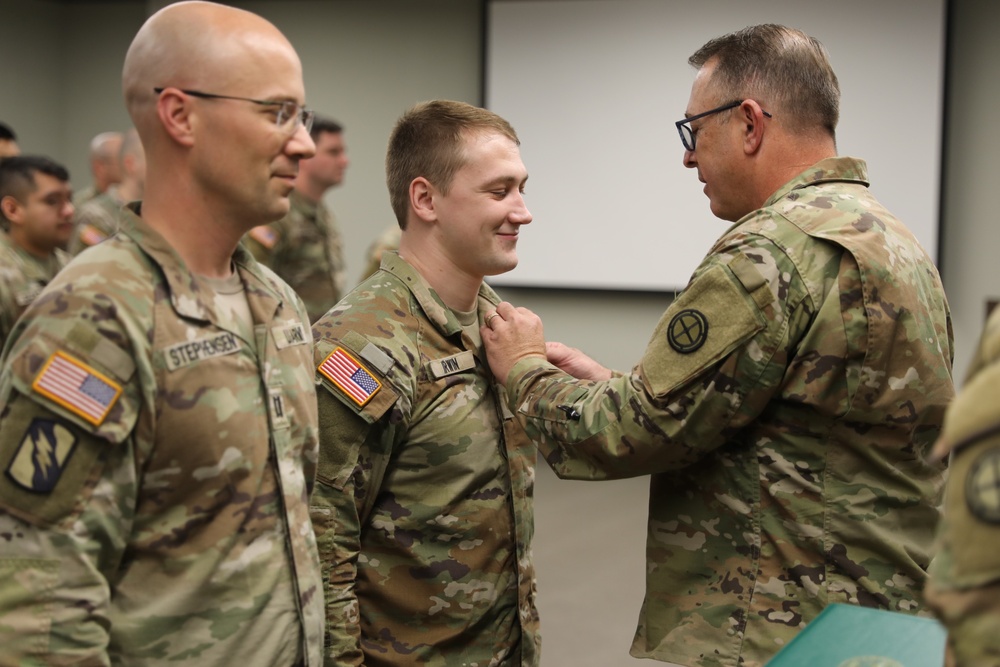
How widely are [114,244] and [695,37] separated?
5.15 metres

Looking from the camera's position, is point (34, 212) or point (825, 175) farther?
point (34, 212)

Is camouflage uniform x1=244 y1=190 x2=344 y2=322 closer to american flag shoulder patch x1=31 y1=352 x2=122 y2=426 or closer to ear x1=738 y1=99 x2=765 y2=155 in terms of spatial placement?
ear x1=738 y1=99 x2=765 y2=155

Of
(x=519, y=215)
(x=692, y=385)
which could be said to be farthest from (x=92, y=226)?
(x=692, y=385)

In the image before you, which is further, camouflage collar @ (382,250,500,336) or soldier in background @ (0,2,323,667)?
camouflage collar @ (382,250,500,336)

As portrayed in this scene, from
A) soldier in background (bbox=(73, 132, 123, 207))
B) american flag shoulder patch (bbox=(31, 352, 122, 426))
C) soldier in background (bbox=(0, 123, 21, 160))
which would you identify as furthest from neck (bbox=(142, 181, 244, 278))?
soldier in background (bbox=(73, 132, 123, 207))

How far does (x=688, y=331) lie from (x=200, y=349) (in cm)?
80

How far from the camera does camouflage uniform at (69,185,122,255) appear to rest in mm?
5344

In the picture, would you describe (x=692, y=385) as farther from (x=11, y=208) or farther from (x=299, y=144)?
(x=11, y=208)

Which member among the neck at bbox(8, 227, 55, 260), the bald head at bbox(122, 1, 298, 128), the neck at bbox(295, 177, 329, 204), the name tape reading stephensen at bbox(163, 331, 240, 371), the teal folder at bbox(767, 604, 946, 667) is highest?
the bald head at bbox(122, 1, 298, 128)

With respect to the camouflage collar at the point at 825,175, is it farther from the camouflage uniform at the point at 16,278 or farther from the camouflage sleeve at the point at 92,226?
the camouflage sleeve at the point at 92,226

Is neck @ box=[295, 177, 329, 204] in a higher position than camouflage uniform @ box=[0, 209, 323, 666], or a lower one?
lower

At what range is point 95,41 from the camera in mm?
7543

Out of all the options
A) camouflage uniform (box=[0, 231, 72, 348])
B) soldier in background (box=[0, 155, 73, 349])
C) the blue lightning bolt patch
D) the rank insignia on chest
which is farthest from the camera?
the rank insignia on chest

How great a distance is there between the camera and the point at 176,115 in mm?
1208
